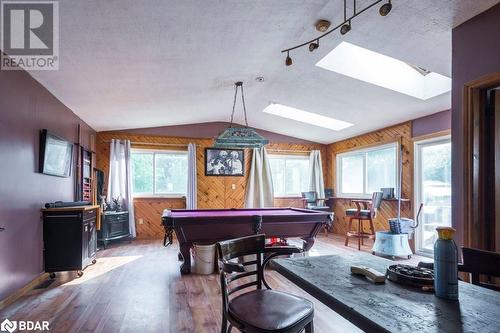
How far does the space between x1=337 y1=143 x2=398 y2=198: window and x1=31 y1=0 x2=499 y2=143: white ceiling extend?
0.92 m

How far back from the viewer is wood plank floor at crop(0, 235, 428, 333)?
256 centimetres

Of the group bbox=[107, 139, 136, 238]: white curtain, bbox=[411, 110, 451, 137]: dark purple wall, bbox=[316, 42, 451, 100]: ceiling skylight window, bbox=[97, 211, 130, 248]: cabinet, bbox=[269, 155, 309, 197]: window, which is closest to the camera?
bbox=[316, 42, 451, 100]: ceiling skylight window

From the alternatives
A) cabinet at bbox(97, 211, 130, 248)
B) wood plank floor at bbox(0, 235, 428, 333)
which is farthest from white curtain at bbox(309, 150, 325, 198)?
cabinet at bbox(97, 211, 130, 248)

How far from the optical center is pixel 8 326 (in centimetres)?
254

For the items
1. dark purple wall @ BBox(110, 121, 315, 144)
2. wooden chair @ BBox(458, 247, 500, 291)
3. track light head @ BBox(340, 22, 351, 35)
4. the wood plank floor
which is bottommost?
the wood plank floor

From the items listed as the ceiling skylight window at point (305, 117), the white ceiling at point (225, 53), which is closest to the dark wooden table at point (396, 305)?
the white ceiling at point (225, 53)

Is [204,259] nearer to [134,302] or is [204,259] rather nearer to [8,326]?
[134,302]

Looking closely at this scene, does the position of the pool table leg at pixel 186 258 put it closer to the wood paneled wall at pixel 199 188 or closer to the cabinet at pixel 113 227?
the cabinet at pixel 113 227

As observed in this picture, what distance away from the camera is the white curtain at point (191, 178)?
22.9ft

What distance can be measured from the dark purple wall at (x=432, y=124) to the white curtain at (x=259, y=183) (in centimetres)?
338

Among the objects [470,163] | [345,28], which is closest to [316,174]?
[470,163]

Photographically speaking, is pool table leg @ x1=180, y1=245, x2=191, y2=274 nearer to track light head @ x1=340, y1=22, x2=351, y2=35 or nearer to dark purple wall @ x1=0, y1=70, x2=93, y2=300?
dark purple wall @ x1=0, y1=70, x2=93, y2=300

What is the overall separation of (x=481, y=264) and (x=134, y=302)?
292 centimetres

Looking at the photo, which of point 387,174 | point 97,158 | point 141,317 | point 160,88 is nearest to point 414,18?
point 160,88
